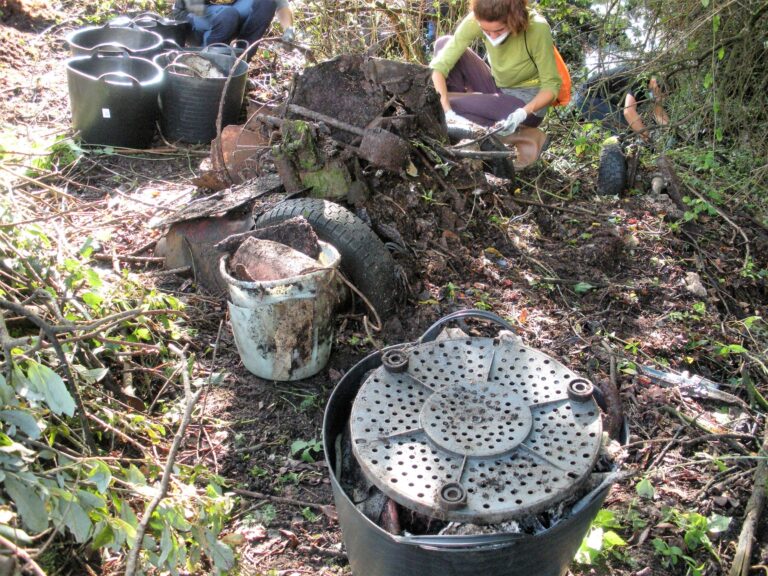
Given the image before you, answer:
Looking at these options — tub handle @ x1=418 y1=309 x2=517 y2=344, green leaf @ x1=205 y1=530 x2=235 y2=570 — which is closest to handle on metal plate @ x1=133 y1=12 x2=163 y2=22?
tub handle @ x1=418 y1=309 x2=517 y2=344

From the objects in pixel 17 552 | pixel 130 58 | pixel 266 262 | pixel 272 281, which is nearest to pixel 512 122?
pixel 266 262

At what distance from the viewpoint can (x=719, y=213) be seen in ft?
15.5

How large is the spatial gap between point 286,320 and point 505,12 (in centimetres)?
318

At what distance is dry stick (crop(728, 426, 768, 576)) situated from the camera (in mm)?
2426

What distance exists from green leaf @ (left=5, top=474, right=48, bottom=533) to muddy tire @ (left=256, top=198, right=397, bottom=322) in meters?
2.05

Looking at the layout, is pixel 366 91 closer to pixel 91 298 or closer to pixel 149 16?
pixel 91 298

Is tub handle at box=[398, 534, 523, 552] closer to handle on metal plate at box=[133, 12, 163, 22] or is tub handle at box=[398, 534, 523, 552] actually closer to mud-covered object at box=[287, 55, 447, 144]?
mud-covered object at box=[287, 55, 447, 144]

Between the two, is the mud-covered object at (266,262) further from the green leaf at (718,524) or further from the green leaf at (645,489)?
the green leaf at (718,524)

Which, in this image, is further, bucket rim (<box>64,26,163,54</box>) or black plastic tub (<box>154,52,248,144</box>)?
bucket rim (<box>64,26,163,54</box>)

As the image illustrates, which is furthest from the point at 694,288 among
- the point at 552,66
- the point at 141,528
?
the point at 141,528

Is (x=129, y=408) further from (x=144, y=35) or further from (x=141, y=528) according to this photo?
(x=144, y=35)

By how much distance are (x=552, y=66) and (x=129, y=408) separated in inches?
161

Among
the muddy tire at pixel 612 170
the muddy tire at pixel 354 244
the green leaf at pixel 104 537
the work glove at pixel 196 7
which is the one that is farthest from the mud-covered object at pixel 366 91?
the work glove at pixel 196 7

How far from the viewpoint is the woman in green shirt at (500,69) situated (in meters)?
5.06
